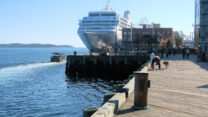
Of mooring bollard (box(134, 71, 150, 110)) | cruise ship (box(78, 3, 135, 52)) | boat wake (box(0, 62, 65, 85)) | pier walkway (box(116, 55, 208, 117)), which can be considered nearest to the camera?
pier walkway (box(116, 55, 208, 117))

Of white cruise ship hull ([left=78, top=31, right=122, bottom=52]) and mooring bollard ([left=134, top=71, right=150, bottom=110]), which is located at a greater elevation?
white cruise ship hull ([left=78, top=31, right=122, bottom=52])

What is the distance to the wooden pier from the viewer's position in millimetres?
39312

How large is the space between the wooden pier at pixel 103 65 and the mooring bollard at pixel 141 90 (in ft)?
101

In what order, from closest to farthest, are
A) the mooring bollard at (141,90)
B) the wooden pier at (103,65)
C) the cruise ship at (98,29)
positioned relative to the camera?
the mooring bollard at (141,90) < the wooden pier at (103,65) < the cruise ship at (98,29)

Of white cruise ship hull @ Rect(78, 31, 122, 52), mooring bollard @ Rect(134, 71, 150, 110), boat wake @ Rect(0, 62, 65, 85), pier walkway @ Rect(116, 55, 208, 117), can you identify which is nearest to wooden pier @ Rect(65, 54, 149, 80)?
boat wake @ Rect(0, 62, 65, 85)

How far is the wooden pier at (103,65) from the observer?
3931 cm

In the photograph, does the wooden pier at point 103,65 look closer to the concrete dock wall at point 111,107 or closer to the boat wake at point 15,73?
the boat wake at point 15,73

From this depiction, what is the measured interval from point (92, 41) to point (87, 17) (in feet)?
30.7

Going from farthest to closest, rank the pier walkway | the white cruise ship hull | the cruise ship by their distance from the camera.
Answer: the cruise ship → the white cruise ship hull → the pier walkway

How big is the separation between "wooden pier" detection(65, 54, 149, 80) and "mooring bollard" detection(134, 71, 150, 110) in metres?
30.7

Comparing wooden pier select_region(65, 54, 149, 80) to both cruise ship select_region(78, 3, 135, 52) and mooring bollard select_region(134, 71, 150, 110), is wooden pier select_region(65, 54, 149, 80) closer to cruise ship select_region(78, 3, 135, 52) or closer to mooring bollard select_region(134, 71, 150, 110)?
mooring bollard select_region(134, 71, 150, 110)

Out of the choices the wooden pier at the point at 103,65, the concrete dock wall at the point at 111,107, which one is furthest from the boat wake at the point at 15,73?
the concrete dock wall at the point at 111,107

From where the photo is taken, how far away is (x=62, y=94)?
2286cm

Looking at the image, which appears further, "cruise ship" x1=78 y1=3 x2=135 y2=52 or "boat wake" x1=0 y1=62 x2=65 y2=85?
"cruise ship" x1=78 y1=3 x2=135 y2=52
